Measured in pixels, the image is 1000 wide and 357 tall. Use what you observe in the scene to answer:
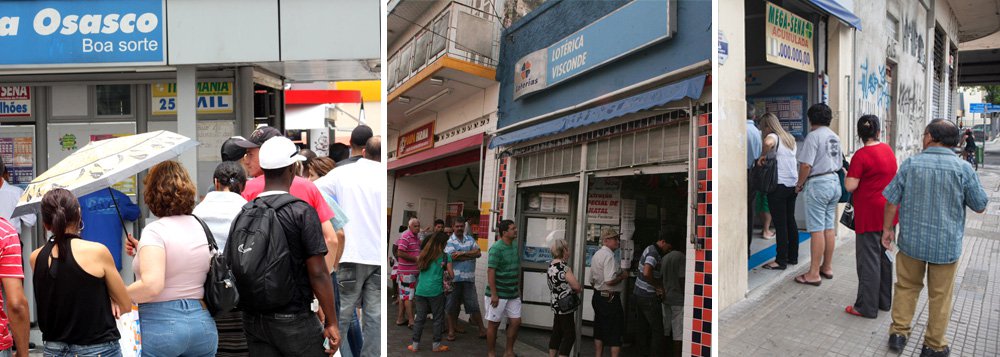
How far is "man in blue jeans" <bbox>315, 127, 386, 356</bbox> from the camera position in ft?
11.8

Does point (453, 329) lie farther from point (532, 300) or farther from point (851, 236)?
point (851, 236)

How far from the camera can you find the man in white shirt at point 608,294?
1.48 m

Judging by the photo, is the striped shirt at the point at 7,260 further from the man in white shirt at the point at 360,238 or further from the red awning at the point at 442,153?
the red awning at the point at 442,153

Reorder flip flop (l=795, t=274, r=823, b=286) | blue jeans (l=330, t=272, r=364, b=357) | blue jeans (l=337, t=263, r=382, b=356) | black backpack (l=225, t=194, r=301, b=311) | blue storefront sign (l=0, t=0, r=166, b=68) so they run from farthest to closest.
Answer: blue storefront sign (l=0, t=0, r=166, b=68), flip flop (l=795, t=274, r=823, b=286), blue jeans (l=330, t=272, r=364, b=357), blue jeans (l=337, t=263, r=382, b=356), black backpack (l=225, t=194, r=301, b=311)

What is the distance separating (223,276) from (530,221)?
1.76m

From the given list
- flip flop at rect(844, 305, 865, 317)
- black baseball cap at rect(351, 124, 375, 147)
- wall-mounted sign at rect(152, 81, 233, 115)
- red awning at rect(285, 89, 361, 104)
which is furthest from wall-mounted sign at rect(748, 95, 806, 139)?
red awning at rect(285, 89, 361, 104)

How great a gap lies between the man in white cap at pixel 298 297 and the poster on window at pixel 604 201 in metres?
1.44

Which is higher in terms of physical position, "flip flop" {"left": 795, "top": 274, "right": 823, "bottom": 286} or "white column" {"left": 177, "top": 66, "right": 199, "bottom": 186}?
"white column" {"left": 177, "top": 66, "right": 199, "bottom": 186}

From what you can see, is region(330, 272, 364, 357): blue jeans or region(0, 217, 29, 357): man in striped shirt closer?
region(0, 217, 29, 357): man in striped shirt

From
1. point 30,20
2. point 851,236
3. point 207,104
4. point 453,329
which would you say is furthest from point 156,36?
point 851,236

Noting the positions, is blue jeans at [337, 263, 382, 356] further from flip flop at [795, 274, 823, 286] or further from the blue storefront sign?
the blue storefront sign

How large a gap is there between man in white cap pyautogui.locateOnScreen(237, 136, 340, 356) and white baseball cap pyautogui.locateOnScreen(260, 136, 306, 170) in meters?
0.12

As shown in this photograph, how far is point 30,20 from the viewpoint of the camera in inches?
257

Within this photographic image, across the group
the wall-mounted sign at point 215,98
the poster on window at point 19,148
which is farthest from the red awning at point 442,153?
the poster on window at point 19,148
